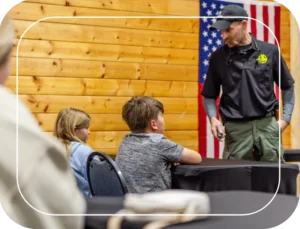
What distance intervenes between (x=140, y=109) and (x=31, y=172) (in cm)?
28

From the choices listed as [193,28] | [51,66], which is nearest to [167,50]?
[193,28]

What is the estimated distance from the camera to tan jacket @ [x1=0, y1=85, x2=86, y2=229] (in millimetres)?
300

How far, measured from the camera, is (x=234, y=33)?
1.91 ft

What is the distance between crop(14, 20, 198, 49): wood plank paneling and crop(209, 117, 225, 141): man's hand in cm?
10

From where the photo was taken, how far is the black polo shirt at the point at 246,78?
58 cm

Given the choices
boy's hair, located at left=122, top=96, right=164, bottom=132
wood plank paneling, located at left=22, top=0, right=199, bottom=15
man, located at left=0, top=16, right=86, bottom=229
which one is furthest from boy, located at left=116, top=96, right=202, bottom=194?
man, located at left=0, top=16, right=86, bottom=229

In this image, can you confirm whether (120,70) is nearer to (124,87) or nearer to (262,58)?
(124,87)

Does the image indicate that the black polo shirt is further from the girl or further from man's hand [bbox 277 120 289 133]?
the girl

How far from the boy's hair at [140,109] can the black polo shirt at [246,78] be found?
0.06 m

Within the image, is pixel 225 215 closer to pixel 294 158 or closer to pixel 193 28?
pixel 294 158

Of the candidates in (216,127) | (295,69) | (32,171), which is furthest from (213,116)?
(32,171)

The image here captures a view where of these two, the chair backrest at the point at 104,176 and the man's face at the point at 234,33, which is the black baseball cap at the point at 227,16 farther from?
the chair backrest at the point at 104,176

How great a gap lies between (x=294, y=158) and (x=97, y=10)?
0.31 meters

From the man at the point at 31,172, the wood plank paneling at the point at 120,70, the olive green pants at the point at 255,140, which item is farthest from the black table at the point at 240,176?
the man at the point at 31,172
